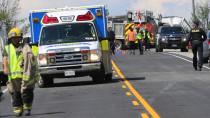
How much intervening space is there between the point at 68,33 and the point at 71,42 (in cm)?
49

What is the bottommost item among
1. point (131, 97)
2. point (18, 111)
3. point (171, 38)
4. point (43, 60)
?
point (171, 38)

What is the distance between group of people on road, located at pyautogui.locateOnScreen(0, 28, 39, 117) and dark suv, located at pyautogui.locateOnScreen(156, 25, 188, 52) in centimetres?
3709

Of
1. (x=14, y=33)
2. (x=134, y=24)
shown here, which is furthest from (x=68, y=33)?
(x=134, y=24)

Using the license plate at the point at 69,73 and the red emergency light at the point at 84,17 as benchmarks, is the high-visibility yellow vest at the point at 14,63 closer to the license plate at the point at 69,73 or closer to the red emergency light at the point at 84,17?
the license plate at the point at 69,73

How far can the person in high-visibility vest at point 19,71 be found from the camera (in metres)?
15.4

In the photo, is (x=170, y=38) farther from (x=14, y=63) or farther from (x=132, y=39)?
(x=14, y=63)

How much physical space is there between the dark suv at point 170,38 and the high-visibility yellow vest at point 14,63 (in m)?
37.1

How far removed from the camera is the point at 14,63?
613 inches

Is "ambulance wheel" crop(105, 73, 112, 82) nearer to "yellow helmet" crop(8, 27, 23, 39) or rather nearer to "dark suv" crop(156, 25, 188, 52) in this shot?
"yellow helmet" crop(8, 27, 23, 39)

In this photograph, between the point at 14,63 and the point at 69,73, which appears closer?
the point at 14,63

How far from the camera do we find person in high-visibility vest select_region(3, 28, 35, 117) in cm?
1545

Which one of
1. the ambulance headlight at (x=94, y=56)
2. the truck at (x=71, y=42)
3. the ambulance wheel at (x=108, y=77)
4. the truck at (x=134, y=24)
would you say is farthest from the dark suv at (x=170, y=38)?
the ambulance headlight at (x=94, y=56)

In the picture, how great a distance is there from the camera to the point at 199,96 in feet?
63.0

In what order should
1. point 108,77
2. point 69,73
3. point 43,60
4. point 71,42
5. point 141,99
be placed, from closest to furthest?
point 141,99
point 69,73
point 43,60
point 71,42
point 108,77
